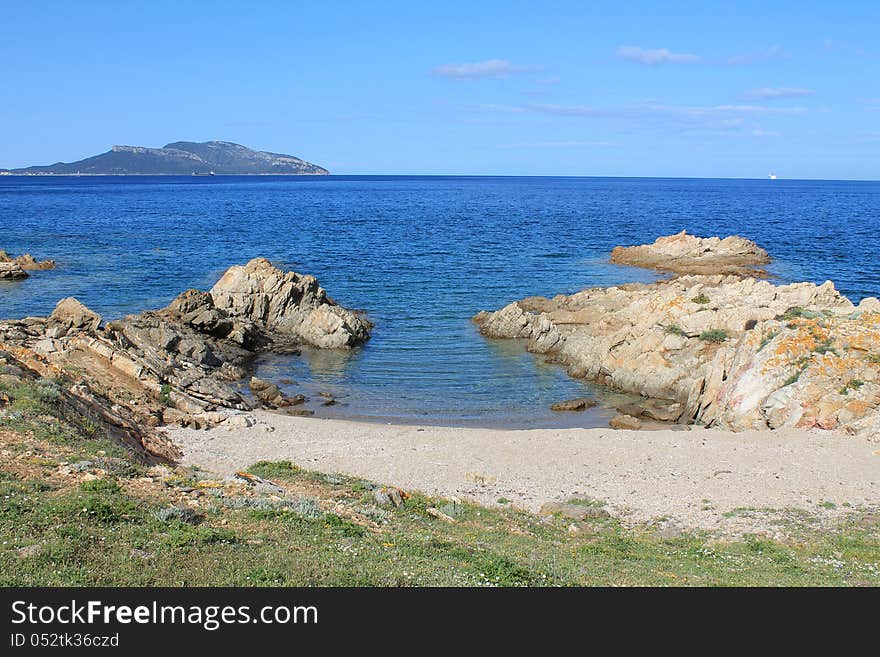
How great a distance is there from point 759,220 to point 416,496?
365 ft

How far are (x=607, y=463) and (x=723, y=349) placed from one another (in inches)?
376

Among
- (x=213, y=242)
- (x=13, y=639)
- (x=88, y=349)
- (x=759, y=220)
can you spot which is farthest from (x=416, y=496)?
(x=759, y=220)

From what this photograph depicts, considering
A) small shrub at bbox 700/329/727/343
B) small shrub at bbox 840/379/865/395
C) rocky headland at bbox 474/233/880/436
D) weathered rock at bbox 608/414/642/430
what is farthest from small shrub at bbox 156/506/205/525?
small shrub at bbox 700/329/727/343

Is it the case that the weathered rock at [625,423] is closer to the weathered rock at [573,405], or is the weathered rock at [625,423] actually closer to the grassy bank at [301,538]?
the weathered rock at [573,405]

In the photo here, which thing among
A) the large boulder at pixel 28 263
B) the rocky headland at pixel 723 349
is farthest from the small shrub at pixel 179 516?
the large boulder at pixel 28 263

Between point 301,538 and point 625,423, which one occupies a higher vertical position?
point 301,538

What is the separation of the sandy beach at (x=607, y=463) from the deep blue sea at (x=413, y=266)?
438 centimetres

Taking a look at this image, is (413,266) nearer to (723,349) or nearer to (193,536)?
(723,349)

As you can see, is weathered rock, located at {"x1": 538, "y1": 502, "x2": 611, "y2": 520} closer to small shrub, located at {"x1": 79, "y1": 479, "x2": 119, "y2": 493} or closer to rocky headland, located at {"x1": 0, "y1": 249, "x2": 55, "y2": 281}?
small shrub, located at {"x1": 79, "y1": 479, "x2": 119, "y2": 493}

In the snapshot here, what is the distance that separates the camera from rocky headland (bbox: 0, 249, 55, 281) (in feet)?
178

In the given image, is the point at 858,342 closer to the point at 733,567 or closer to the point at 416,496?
the point at 733,567

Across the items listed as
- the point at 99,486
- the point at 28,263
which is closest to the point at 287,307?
the point at 99,486

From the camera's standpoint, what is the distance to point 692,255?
66812 millimetres

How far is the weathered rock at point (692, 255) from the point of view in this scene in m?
63.7
